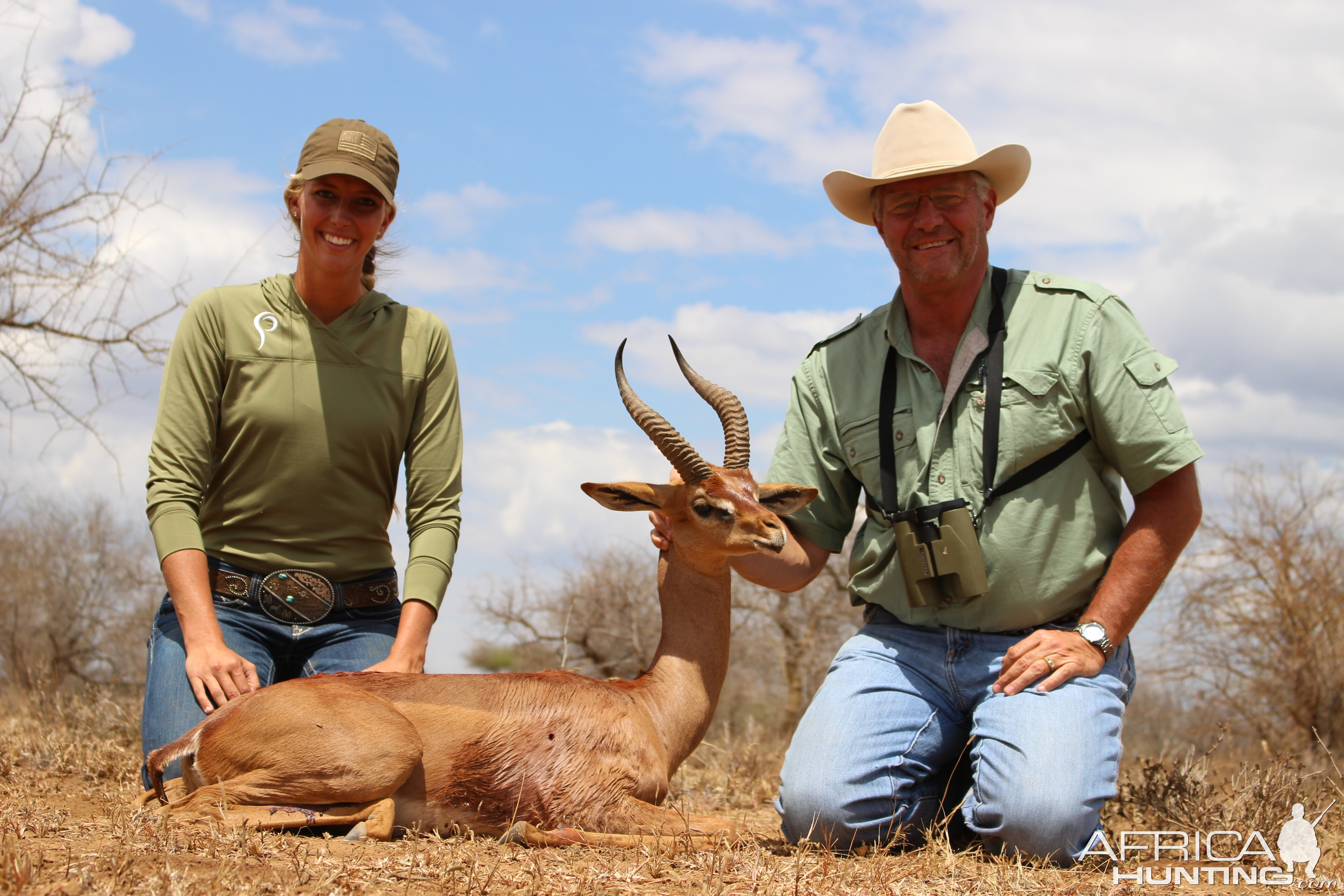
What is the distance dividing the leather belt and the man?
176 centimetres

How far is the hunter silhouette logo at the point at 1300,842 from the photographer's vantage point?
5.14m

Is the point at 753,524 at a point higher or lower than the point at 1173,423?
lower

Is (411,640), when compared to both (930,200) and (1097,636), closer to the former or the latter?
(1097,636)

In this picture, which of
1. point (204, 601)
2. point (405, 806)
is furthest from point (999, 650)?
point (204, 601)

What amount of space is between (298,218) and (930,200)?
3422mm

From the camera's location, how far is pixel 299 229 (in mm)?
6246

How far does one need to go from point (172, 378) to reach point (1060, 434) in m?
4.49

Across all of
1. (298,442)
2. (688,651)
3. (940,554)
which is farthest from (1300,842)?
(298,442)

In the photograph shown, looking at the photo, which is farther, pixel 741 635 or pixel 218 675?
pixel 741 635

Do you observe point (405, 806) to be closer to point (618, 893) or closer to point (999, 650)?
point (618, 893)

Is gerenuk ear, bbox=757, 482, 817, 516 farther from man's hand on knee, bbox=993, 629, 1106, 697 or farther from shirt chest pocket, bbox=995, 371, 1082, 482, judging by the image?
man's hand on knee, bbox=993, 629, 1106, 697

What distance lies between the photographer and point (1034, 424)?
5633 millimetres

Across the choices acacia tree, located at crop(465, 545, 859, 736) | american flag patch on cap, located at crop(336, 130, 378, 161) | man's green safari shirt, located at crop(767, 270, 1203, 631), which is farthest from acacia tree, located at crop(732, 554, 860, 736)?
american flag patch on cap, located at crop(336, 130, 378, 161)

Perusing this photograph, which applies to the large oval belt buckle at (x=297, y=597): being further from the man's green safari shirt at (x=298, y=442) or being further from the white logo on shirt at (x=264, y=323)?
the white logo on shirt at (x=264, y=323)
